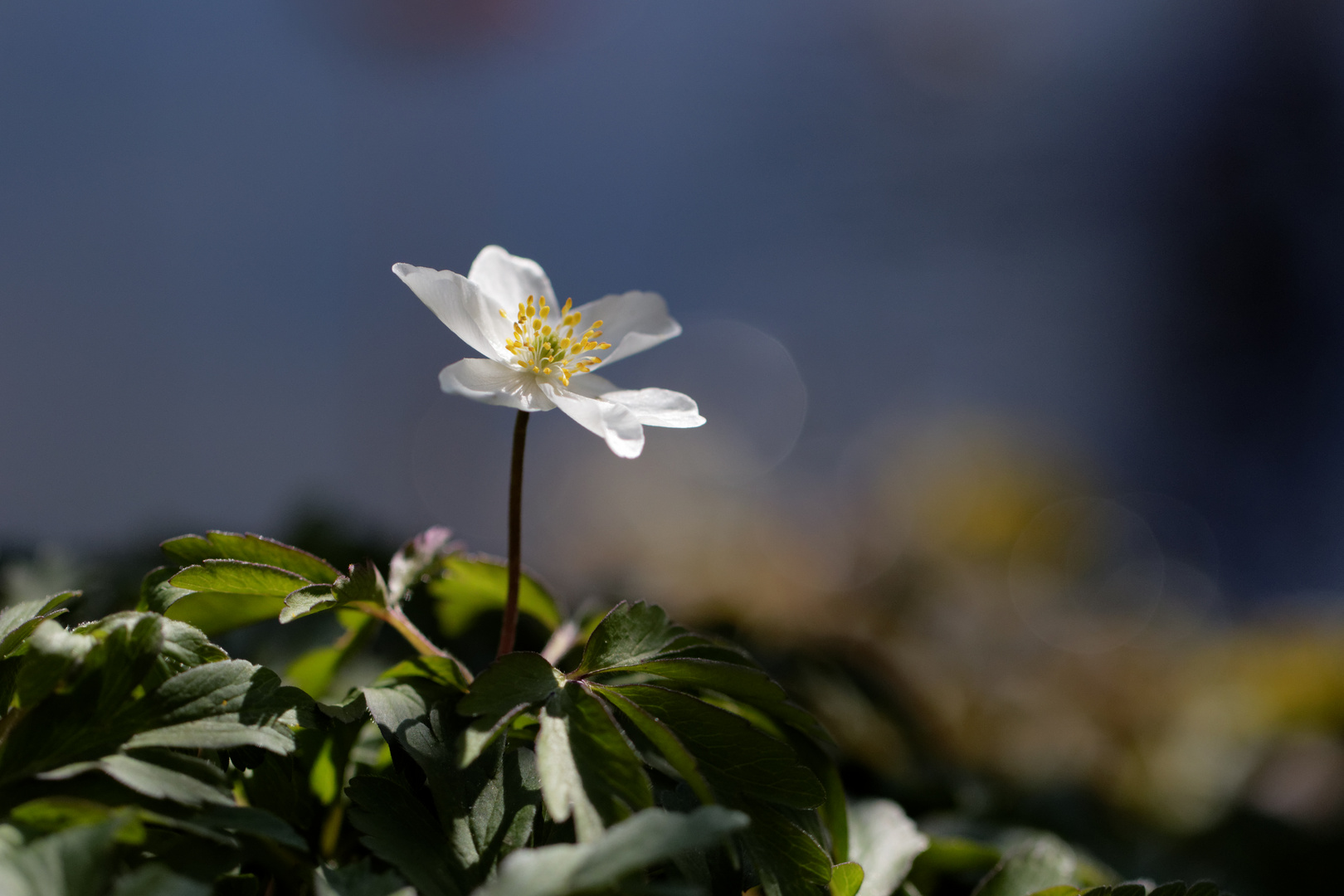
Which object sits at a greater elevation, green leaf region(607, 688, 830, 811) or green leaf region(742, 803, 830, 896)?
green leaf region(607, 688, 830, 811)

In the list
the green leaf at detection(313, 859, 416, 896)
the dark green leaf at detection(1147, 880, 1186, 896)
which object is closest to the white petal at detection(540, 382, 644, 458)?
the green leaf at detection(313, 859, 416, 896)

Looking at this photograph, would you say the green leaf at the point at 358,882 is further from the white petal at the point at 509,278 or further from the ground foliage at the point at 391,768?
the white petal at the point at 509,278

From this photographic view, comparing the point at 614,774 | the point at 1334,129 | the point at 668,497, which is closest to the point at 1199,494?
the point at 1334,129

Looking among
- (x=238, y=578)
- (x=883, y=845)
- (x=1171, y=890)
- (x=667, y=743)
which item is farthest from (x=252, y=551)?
(x=1171, y=890)

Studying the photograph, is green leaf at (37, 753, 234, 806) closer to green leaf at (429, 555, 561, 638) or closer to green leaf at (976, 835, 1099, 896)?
green leaf at (429, 555, 561, 638)

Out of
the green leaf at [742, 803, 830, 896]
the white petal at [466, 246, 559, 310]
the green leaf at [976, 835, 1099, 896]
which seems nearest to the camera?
the green leaf at [742, 803, 830, 896]

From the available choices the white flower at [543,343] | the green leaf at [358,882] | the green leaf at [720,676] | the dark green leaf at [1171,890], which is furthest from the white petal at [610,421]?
the dark green leaf at [1171,890]

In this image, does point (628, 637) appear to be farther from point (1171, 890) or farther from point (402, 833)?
point (1171, 890)
